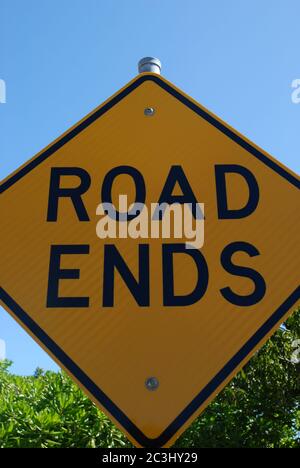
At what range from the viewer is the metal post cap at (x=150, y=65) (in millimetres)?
1889

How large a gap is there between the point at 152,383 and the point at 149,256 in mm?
425

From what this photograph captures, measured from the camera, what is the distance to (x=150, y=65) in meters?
1.89

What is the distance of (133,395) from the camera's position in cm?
131

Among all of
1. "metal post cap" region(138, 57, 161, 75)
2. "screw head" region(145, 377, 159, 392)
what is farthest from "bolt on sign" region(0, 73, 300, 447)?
"metal post cap" region(138, 57, 161, 75)

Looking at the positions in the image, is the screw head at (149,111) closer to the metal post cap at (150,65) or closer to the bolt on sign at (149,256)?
the bolt on sign at (149,256)

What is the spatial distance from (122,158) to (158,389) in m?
0.89

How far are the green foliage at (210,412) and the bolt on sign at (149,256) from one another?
3.80 m

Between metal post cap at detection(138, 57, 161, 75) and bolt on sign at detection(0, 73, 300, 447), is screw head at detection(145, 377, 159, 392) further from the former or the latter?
metal post cap at detection(138, 57, 161, 75)

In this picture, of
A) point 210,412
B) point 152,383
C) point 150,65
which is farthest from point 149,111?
point 210,412

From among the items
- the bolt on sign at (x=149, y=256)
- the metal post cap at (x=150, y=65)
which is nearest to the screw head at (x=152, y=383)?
the bolt on sign at (x=149, y=256)

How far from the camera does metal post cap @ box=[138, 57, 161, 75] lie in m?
1.89
